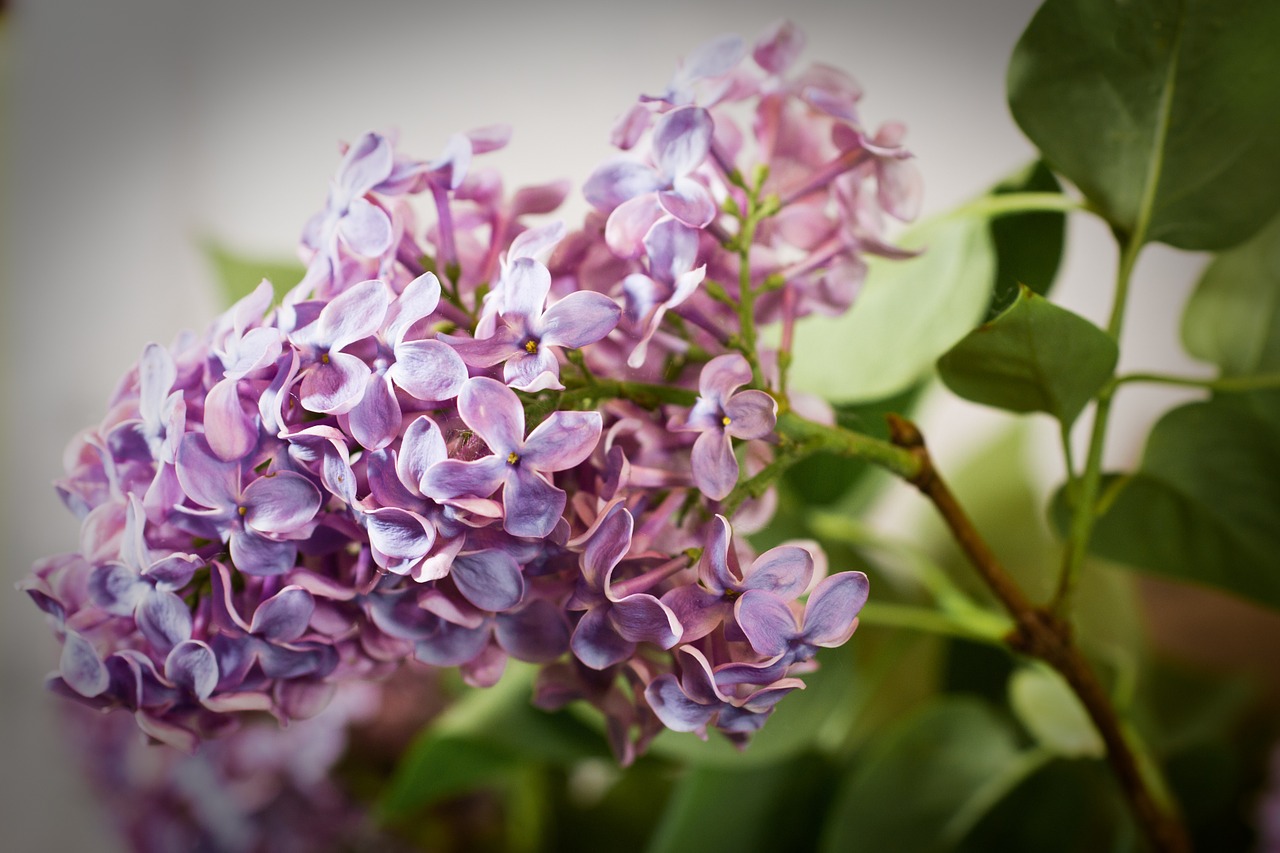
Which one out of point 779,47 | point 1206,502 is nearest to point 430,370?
point 779,47

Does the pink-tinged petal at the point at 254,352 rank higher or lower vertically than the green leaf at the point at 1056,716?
higher

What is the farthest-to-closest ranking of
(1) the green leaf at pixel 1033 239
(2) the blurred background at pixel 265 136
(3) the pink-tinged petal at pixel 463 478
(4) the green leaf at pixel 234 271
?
(2) the blurred background at pixel 265 136, (4) the green leaf at pixel 234 271, (1) the green leaf at pixel 1033 239, (3) the pink-tinged petal at pixel 463 478

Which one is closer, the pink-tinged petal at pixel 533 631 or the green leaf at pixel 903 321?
the pink-tinged petal at pixel 533 631

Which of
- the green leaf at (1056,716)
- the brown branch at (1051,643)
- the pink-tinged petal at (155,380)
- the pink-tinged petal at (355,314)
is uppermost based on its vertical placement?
the pink-tinged petal at (355,314)

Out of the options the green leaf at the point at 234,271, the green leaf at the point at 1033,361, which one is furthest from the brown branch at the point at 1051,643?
the green leaf at the point at 234,271

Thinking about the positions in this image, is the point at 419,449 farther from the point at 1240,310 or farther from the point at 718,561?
the point at 1240,310

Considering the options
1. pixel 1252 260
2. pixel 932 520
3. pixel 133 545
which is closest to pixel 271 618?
pixel 133 545

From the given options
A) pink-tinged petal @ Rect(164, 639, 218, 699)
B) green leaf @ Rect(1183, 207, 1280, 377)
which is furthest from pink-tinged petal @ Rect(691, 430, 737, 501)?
green leaf @ Rect(1183, 207, 1280, 377)

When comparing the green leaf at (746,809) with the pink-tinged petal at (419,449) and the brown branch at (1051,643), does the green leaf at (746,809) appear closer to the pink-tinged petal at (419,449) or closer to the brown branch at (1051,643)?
the brown branch at (1051,643)
